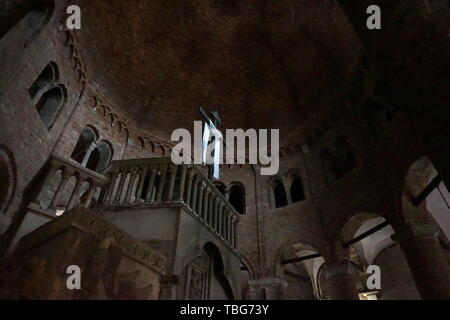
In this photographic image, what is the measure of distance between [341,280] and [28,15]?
11.3 meters

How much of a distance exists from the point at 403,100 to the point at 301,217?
785 cm

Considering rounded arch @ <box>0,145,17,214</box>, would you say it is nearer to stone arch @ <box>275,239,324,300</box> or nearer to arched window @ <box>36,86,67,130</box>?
arched window @ <box>36,86,67,130</box>

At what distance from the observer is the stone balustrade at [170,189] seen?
15.0ft

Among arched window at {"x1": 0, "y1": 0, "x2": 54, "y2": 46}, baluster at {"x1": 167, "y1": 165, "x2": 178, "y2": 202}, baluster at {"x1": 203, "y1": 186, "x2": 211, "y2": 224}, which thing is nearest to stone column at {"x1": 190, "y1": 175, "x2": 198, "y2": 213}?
baluster at {"x1": 203, "y1": 186, "x2": 211, "y2": 224}

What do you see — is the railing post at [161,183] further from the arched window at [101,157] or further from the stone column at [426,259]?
the arched window at [101,157]

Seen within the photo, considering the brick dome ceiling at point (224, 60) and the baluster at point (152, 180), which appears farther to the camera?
the brick dome ceiling at point (224, 60)

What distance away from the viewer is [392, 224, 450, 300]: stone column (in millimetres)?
6367

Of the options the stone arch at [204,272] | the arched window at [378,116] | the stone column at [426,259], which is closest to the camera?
the stone arch at [204,272]

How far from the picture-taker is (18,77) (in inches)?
274

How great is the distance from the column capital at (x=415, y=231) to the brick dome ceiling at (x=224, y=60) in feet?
18.0

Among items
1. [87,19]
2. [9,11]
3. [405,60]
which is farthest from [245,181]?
[9,11]

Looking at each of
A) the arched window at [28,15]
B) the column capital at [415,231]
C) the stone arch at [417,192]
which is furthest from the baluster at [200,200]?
the stone arch at [417,192]

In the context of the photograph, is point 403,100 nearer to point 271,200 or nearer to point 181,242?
point 181,242

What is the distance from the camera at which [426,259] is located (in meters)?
6.86
